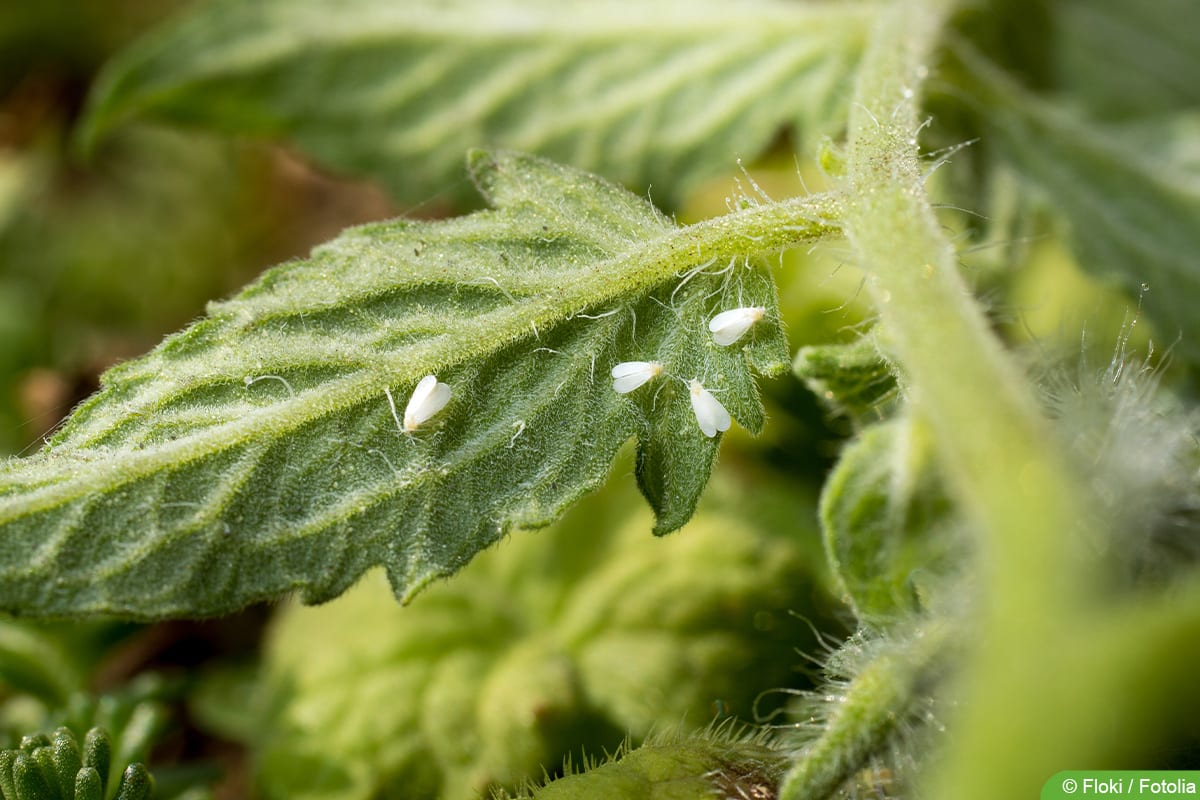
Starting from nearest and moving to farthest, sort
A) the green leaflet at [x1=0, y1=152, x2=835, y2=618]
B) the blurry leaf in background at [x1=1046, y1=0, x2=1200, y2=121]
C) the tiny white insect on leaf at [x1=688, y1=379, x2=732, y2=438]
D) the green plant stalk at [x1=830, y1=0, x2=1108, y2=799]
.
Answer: the green plant stalk at [x1=830, y1=0, x2=1108, y2=799], the green leaflet at [x1=0, y1=152, x2=835, y2=618], the tiny white insect on leaf at [x1=688, y1=379, x2=732, y2=438], the blurry leaf in background at [x1=1046, y1=0, x2=1200, y2=121]

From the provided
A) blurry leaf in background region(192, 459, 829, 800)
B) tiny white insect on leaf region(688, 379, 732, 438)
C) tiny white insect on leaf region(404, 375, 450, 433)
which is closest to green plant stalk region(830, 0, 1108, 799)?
tiny white insect on leaf region(688, 379, 732, 438)

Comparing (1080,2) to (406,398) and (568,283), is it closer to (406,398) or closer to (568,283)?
(568,283)

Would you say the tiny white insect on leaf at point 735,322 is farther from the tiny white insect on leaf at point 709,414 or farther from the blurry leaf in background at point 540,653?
the blurry leaf in background at point 540,653

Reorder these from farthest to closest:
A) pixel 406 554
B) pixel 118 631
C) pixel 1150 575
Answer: pixel 118 631 < pixel 406 554 < pixel 1150 575

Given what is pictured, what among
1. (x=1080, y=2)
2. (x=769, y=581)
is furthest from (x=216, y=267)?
(x=1080, y=2)

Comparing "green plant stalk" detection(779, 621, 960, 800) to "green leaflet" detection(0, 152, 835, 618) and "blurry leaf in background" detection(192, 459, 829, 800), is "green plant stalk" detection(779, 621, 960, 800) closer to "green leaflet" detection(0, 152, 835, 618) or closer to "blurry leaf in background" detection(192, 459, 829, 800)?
"green leaflet" detection(0, 152, 835, 618)

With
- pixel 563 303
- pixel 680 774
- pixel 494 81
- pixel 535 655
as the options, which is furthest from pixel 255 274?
pixel 680 774
